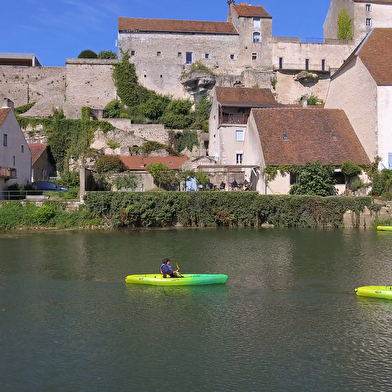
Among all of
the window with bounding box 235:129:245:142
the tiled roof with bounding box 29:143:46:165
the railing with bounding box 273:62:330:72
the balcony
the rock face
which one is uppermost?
the railing with bounding box 273:62:330:72

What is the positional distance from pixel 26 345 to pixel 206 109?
4128cm

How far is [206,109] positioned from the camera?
50.1 m

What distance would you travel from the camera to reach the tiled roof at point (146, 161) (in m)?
39.0

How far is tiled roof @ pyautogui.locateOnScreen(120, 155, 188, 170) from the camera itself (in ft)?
128

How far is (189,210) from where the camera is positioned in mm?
28734

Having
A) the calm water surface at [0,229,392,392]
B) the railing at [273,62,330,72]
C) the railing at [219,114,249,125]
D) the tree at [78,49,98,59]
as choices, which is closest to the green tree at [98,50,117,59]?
the tree at [78,49,98,59]

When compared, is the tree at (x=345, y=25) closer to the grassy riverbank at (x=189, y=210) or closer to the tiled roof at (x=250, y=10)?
the tiled roof at (x=250, y=10)

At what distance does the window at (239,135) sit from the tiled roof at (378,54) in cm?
986

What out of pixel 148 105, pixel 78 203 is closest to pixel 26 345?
pixel 78 203

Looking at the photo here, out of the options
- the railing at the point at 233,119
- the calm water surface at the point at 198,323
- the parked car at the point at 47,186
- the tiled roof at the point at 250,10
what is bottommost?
the calm water surface at the point at 198,323

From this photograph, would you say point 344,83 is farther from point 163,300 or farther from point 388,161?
point 163,300

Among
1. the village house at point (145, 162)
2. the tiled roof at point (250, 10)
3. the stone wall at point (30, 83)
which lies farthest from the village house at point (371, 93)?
the stone wall at point (30, 83)

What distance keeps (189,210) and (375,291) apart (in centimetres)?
1603

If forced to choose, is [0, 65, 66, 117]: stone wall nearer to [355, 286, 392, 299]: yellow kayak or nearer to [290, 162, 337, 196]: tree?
[290, 162, 337, 196]: tree
